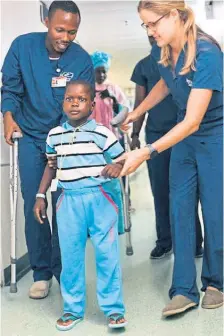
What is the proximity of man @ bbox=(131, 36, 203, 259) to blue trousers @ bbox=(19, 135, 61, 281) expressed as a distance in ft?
2.78

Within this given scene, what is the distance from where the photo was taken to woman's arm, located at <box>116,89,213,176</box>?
159cm

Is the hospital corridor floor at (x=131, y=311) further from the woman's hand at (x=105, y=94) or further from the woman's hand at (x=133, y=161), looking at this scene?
the woman's hand at (x=105, y=94)

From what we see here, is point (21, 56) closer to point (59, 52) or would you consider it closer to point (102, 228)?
point (59, 52)

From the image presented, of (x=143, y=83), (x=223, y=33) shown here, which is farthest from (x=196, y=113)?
(x=223, y=33)

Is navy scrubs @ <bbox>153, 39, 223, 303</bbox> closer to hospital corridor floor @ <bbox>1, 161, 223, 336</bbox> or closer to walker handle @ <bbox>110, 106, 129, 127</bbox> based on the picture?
hospital corridor floor @ <bbox>1, 161, 223, 336</bbox>

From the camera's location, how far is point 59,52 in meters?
2.07

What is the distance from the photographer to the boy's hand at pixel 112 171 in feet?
5.18

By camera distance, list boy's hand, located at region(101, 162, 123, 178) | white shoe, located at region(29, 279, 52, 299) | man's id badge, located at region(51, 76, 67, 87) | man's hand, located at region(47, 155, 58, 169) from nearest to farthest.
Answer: boy's hand, located at region(101, 162, 123, 178) → man's hand, located at region(47, 155, 58, 169) → man's id badge, located at region(51, 76, 67, 87) → white shoe, located at region(29, 279, 52, 299)

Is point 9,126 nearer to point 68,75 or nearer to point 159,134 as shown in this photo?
point 68,75

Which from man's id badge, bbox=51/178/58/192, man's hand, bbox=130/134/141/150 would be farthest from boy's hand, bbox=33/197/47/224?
man's hand, bbox=130/134/141/150

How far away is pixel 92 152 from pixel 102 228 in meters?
0.31

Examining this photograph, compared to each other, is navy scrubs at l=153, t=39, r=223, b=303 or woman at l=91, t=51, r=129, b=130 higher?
woman at l=91, t=51, r=129, b=130

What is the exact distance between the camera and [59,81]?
2.04 m

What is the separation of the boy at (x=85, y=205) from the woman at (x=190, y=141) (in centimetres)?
18
